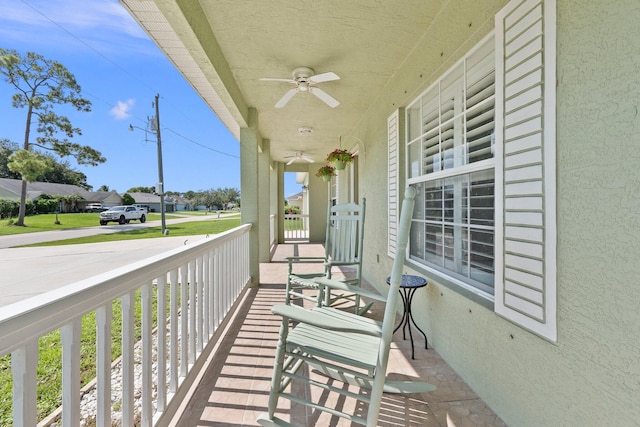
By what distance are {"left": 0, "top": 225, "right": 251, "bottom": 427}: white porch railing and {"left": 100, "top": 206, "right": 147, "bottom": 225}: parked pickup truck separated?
1.22 meters

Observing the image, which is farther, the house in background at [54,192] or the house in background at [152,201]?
the house in background at [152,201]

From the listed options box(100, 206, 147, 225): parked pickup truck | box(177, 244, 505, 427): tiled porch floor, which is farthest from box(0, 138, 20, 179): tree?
box(177, 244, 505, 427): tiled porch floor

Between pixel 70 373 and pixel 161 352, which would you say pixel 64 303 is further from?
pixel 161 352

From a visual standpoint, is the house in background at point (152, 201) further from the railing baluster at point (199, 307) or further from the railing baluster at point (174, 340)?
the railing baluster at point (174, 340)

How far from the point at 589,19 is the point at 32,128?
9.70ft

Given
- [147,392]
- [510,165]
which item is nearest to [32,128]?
[147,392]

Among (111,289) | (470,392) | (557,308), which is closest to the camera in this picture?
(111,289)

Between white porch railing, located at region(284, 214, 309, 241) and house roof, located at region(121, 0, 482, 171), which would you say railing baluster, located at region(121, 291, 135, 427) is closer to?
house roof, located at region(121, 0, 482, 171)

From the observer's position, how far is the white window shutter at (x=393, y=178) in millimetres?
3141

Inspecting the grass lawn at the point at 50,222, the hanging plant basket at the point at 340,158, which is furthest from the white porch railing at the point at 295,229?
the grass lawn at the point at 50,222

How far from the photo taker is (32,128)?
194cm

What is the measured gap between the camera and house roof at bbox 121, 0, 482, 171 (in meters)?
2.04

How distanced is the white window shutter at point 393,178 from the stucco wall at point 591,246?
5.12 ft

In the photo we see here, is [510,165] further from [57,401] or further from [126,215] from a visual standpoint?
[126,215]
